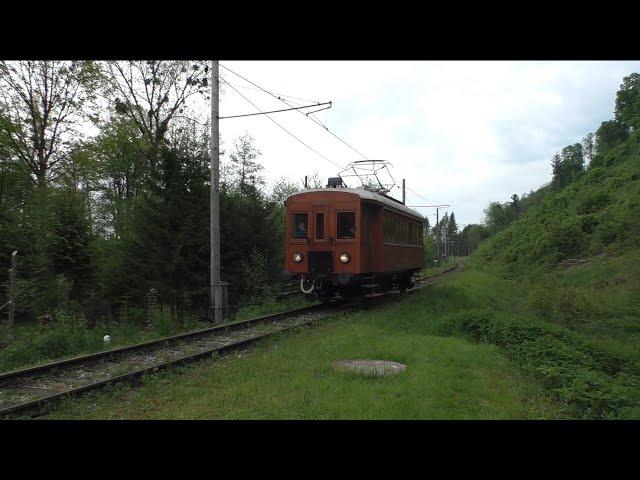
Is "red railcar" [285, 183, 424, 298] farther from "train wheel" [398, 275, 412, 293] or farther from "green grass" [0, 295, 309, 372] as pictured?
"train wheel" [398, 275, 412, 293]

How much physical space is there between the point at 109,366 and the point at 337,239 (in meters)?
7.43

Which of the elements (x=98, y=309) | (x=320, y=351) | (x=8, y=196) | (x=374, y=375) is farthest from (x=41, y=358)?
(x=8, y=196)

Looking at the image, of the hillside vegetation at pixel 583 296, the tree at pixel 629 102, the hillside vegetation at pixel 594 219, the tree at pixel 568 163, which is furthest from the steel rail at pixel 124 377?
the tree at pixel 568 163

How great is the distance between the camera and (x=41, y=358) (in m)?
9.18

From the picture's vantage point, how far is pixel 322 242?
13.9m

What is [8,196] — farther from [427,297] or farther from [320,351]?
[320,351]

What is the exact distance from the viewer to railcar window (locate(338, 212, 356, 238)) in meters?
13.6

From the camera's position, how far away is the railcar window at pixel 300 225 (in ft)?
46.8

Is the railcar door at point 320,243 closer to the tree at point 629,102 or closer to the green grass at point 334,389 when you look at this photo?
the green grass at point 334,389

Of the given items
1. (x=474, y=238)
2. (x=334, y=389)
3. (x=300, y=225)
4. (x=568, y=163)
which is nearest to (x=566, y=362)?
(x=334, y=389)

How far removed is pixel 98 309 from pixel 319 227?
9.29 metres

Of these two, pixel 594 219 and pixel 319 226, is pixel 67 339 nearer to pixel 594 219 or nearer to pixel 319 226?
pixel 319 226

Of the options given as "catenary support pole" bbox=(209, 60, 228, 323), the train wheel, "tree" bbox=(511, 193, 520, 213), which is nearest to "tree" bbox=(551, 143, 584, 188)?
"tree" bbox=(511, 193, 520, 213)

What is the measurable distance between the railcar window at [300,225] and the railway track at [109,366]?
3.38 meters
